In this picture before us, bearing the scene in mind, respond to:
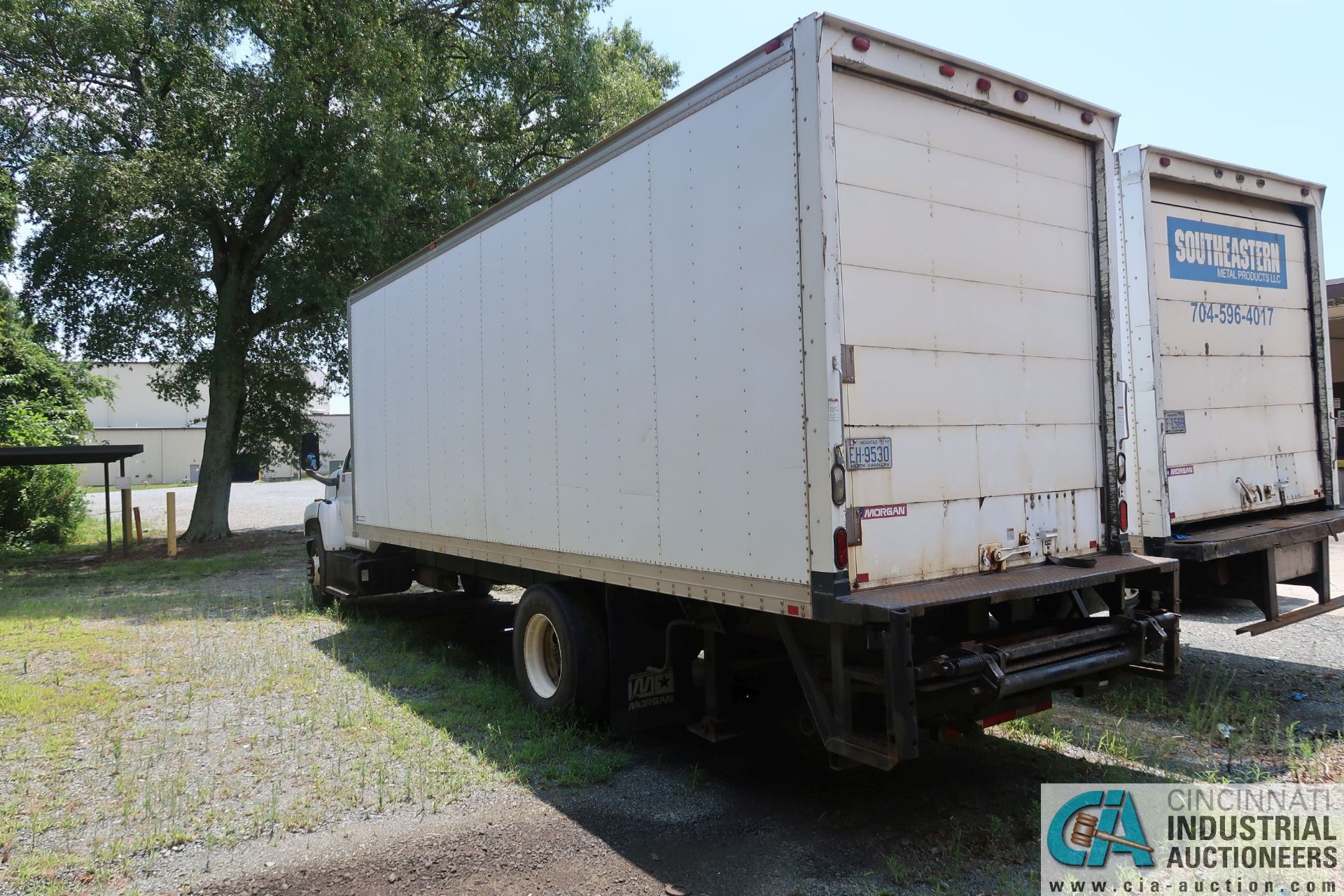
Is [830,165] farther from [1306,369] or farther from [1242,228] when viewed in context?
[1306,369]

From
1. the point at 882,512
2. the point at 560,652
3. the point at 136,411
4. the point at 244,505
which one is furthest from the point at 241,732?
the point at 136,411

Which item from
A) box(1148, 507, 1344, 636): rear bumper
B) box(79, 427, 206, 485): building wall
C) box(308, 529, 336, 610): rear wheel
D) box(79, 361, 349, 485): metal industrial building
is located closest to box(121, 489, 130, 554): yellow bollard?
box(308, 529, 336, 610): rear wheel

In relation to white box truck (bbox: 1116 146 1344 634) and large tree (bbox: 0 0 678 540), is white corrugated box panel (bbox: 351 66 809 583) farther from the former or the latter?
large tree (bbox: 0 0 678 540)

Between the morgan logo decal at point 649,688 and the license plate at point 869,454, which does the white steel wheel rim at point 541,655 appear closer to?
the morgan logo decal at point 649,688

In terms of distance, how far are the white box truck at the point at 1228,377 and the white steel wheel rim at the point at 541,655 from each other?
12.9 feet

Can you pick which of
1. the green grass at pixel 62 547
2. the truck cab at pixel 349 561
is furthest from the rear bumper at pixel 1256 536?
the green grass at pixel 62 547

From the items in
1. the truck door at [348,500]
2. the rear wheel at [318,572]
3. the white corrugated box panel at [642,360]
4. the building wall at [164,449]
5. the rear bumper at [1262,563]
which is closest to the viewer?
the white corrugated box panel at [642,360]

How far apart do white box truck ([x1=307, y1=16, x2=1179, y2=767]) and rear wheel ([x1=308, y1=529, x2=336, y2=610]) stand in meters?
4.91

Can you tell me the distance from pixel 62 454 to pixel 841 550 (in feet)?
54.5

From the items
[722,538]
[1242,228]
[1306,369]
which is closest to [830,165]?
[722,538]

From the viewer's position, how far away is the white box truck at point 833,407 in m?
3.87

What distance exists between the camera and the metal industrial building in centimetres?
5100

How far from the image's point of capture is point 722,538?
432 centimetres

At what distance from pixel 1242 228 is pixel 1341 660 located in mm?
3524
